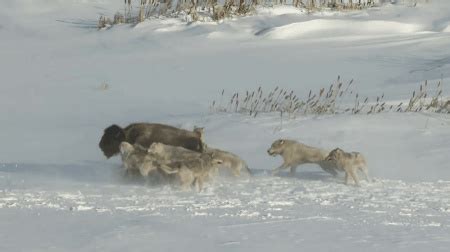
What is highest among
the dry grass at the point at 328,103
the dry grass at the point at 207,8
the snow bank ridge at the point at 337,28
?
the dry grass at the point at 207,8

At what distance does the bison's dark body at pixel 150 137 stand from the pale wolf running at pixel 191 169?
1040 millimetres

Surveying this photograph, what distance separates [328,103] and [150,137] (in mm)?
3795

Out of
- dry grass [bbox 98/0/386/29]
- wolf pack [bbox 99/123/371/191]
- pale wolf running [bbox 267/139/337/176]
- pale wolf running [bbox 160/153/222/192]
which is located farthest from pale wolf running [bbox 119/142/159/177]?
dry grass [bbox 98/0/386/29]

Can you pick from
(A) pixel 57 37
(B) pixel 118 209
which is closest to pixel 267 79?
(A) pixel 57 37

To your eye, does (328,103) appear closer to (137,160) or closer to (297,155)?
(297,155)

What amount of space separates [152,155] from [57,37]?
426 inches

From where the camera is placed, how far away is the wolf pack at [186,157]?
27.3 ft

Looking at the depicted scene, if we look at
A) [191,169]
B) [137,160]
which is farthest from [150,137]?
[191,169]

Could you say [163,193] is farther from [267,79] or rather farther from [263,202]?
[267,79]

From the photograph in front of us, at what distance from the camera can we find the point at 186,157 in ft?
28.3

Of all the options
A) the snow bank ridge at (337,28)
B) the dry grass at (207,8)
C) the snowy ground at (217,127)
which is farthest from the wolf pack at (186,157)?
the dry grass at (207,8)

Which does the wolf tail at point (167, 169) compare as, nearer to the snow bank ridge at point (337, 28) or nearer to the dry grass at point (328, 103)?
the dry grass at point (328, 103)

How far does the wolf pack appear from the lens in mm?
8336

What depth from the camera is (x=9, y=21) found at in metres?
20.4
